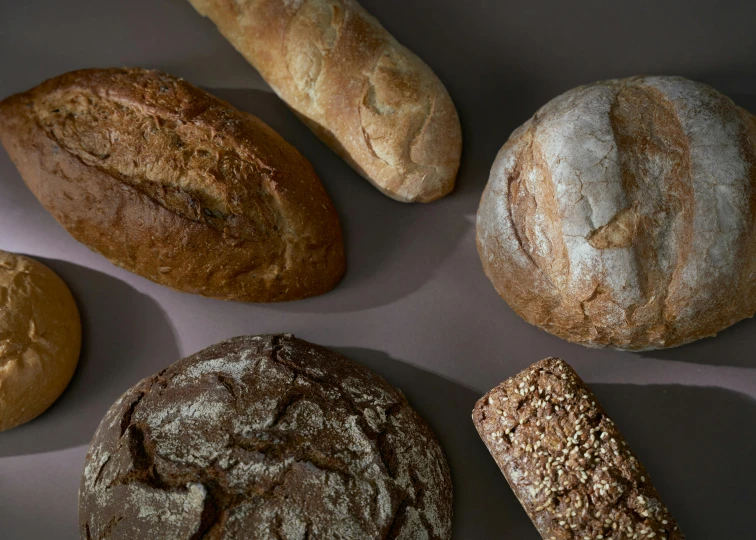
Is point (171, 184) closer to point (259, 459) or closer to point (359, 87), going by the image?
point (359, 87)

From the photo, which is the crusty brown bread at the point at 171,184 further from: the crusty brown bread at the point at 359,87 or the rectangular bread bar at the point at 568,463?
the rectangular bread bar at the point at 568,463

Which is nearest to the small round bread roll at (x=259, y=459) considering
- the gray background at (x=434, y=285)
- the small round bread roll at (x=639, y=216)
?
the gray background at (x=434, y=285)

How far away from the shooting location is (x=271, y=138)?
1.87m

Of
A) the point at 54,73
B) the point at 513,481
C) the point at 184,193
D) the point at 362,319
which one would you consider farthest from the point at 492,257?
the point at 54,73

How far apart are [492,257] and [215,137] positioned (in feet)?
2.99

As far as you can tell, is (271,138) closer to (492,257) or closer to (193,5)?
(193,5)

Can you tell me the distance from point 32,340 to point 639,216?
5.91 ft

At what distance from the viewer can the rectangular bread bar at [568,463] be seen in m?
1.50

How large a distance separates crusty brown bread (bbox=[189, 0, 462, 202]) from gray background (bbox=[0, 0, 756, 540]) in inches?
5.2

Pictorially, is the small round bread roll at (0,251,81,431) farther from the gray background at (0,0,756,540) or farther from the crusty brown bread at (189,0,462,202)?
the crusty brown bread at (189,0,462,202)

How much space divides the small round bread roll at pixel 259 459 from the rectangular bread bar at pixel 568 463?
255 mm

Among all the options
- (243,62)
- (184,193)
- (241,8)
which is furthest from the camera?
(243,62)

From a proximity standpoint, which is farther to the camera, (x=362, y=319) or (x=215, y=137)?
(x=362, y=319)

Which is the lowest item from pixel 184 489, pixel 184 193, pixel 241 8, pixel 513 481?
pixel 513 481
